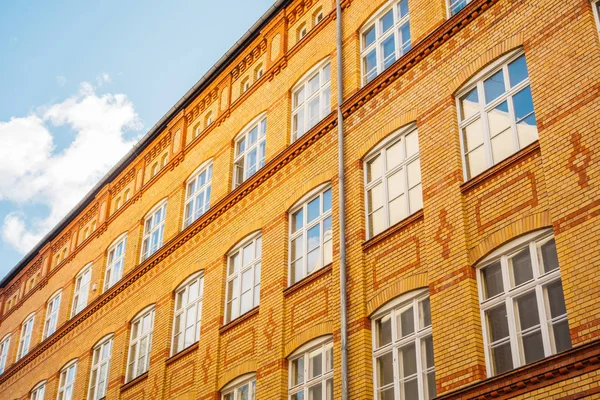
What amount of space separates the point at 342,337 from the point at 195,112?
37.2 feet

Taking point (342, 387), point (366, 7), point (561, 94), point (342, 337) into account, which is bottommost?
point (342, 387)

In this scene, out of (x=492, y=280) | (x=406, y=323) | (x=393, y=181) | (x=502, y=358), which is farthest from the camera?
(x=393, y=181)

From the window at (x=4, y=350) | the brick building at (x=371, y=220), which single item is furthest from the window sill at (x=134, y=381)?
the window at (x=4, y=350)

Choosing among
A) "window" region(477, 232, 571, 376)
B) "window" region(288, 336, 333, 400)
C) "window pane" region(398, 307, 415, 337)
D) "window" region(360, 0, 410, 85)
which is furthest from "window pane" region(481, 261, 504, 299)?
"window" region(360, 0, 410, 85)

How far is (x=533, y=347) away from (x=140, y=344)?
1308 cm

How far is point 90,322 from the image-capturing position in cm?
2509

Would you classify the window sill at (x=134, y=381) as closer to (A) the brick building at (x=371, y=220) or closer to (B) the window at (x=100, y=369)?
(A) the brick building at (x=371, y=220)

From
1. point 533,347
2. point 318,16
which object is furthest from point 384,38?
Result: point 533,347

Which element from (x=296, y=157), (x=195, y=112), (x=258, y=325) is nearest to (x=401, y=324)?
(x=258, y=325)

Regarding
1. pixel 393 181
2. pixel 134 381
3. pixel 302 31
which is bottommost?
pixel 134 381

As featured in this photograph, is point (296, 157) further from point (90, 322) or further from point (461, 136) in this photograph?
point (90, 322)

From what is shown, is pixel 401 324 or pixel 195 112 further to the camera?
pixel 195 112

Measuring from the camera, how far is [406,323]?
44.5 feet

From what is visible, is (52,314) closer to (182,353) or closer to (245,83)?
(182,353)
